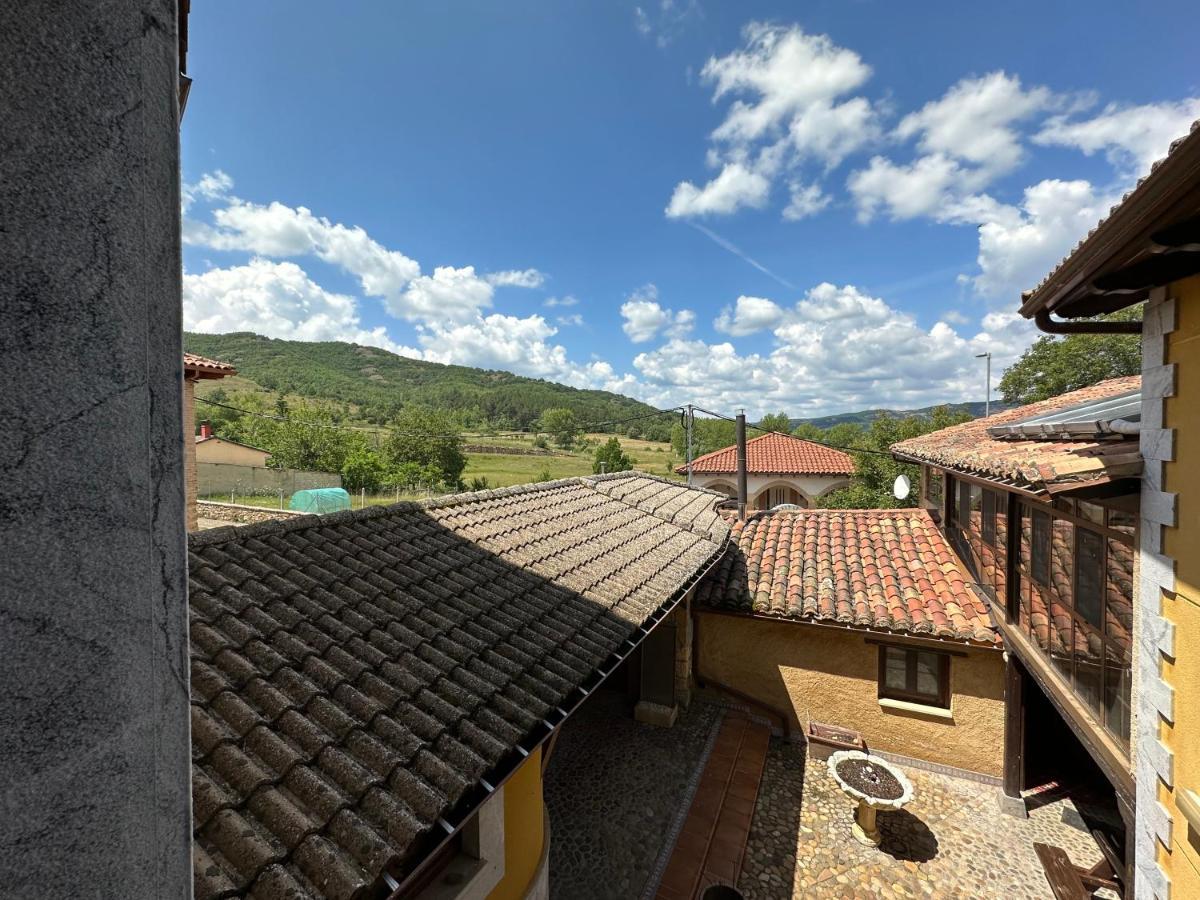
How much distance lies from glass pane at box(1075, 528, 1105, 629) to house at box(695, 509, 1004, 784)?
11.2 ft

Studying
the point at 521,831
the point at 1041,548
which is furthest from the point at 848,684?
the point at 521,831

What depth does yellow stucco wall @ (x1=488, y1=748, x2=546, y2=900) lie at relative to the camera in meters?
4.02

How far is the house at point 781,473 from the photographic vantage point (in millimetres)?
24266

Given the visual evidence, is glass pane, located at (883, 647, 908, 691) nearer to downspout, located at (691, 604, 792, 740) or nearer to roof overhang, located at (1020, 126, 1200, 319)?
downspout, located at (691, 604, 792, 740)

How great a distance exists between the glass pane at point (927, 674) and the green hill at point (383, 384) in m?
62.2

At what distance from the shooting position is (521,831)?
4262mm

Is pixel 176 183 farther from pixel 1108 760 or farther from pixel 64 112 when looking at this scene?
pixel 1108 760

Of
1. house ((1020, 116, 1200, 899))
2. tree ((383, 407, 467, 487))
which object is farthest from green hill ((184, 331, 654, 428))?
house ((1020, 116, 1200, 899))

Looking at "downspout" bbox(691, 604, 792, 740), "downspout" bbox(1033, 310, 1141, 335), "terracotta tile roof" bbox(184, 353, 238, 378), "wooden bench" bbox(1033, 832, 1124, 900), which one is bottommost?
"wooden bench" bbox(1033, 832, 1124, 900)

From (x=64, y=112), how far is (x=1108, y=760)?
7.06m

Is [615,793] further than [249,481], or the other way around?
[249,481]

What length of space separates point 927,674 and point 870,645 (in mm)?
992

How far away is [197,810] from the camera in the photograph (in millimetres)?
2146

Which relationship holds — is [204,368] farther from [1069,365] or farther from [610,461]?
[1069,365]
